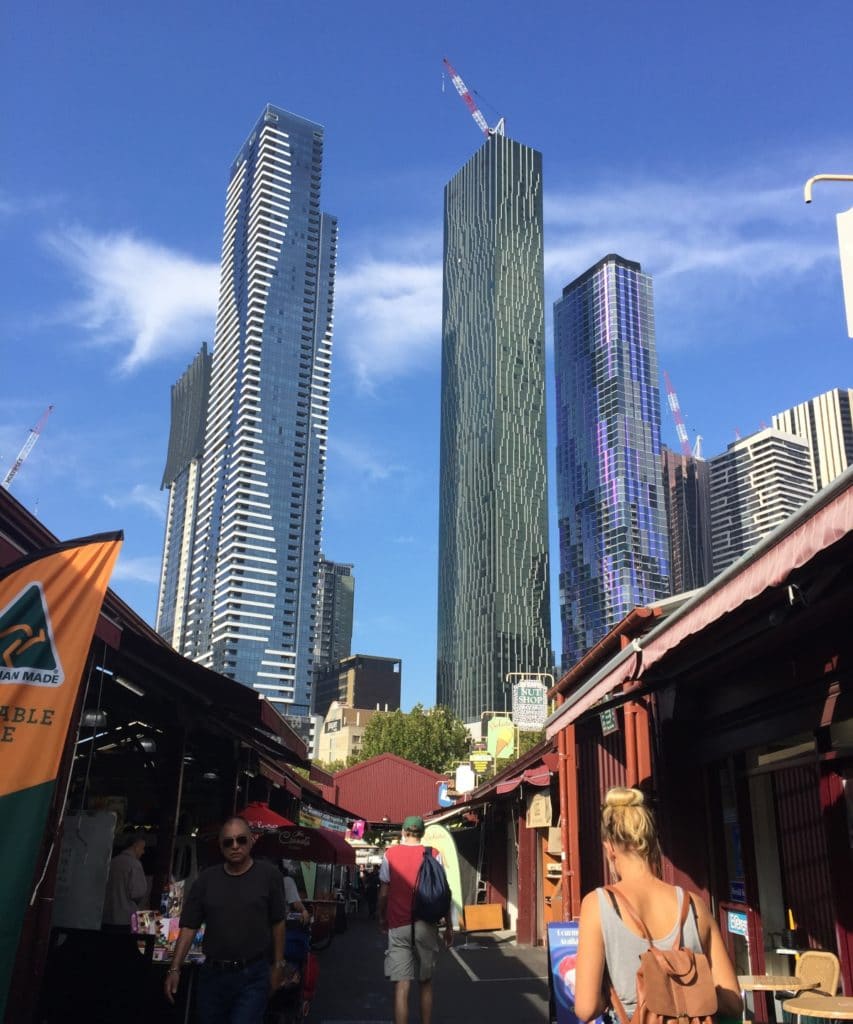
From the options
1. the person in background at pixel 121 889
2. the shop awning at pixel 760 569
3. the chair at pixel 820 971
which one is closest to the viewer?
the shop awning at pixel 760 569

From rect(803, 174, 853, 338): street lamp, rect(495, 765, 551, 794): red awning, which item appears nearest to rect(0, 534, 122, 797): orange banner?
rect(803, 174, 853, 338): street lamp

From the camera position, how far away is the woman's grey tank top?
2.96 meters

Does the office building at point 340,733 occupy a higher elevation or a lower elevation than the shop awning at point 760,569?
higher

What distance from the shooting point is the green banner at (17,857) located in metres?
4.02

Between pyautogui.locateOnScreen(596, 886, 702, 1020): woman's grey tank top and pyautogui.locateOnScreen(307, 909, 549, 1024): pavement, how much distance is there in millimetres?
6856

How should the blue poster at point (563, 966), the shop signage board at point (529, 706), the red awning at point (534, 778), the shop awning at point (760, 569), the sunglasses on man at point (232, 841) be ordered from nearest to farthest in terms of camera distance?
1. the shop awning at point (760, 569)
2. the sunglasses on man at point (232, 841)
3. the blue poster at point (563, 966)
4. the red awning at point (534, 778)
5. the shop signage board at point (529, 706)

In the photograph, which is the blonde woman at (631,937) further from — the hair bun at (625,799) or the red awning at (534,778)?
the red awning at (534,778)

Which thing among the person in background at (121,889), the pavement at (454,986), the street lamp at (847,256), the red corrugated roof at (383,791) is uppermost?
the street lamp at (847,256)

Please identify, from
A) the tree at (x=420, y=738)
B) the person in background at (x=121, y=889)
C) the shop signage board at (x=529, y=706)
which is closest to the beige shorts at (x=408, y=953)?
the person in background at (x=121, y=889)

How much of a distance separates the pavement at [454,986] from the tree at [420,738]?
52482 millimetres

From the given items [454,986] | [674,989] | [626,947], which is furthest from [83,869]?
[674,989]

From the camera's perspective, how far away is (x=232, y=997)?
4.83 meters

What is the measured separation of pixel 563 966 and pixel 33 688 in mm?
4436

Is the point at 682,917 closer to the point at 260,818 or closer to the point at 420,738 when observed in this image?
the point at 260,818
